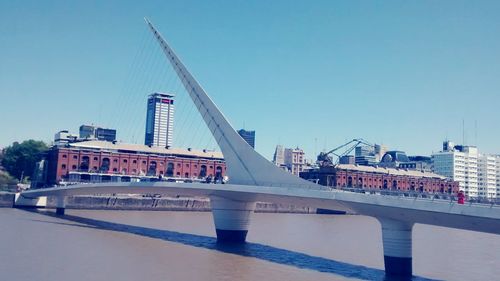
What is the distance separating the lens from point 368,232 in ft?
154

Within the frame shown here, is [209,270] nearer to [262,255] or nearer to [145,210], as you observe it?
[262,255]

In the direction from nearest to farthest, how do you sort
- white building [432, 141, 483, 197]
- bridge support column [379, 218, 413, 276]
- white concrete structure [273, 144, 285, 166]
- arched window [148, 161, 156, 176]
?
bridge support column [379, 218, 413, 276], arched window [148, 161, 156, 176], white building [432, 141, 483, 197], white concrete structure [273, 144, 285, 166]

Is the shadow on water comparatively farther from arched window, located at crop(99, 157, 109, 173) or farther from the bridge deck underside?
arched window, located at crop(99, 157, 109, 173)

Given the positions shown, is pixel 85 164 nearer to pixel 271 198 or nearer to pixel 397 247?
pixel 271 198

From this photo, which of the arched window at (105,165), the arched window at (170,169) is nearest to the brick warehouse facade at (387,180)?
the arched window at (170,169)

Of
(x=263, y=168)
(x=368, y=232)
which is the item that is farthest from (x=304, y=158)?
(x=263, y=168)

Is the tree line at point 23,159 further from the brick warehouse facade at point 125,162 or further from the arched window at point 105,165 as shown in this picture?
the arched window at point 105,165

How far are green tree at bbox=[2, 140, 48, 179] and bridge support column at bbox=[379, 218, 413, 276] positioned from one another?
7531cm

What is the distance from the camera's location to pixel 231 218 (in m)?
36.3

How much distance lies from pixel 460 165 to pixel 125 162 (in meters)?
105

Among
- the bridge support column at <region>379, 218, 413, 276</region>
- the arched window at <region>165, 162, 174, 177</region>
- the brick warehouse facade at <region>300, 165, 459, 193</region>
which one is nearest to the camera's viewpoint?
the bridge support column at <region>379, 218, 413, 276</region>

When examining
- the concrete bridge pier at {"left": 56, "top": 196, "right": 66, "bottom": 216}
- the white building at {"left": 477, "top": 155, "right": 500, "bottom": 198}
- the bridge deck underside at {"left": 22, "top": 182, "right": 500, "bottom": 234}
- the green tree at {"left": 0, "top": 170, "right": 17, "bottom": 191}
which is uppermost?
the white building at {"left": 477, "top": 155, "right": 500, "bottom": 198}

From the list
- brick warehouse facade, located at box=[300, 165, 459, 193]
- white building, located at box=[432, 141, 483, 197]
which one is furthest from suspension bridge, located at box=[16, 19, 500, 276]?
white building, located at box=[432, 141, 483, 197]

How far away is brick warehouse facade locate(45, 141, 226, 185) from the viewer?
76.6 m
